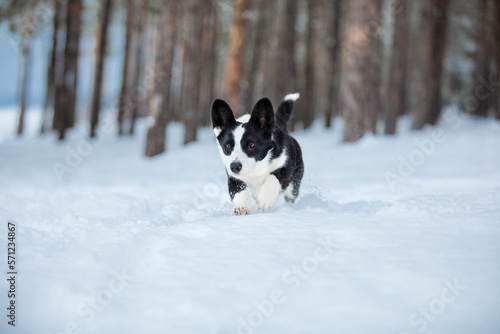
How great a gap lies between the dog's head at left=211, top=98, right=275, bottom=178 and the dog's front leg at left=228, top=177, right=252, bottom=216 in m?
0.15

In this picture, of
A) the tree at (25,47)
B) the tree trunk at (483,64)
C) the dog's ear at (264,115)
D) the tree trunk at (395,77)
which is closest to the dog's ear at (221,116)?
the dog's ear at (264,115)

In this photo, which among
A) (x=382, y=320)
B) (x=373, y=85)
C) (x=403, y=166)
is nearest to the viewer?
(x=382, y=320)

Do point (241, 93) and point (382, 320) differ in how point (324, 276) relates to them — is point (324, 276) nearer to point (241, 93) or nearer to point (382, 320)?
point (382, 320)

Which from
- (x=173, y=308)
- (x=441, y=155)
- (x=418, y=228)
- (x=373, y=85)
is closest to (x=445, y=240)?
(x=418, y=228)

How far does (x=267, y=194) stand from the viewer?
3875 mm

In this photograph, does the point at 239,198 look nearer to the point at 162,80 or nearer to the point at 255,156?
the point at 255,156

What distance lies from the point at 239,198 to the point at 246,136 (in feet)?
2.01

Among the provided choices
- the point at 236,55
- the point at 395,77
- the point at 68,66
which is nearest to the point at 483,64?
the point at 395,77

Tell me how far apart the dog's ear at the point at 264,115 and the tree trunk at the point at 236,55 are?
26.6 feet

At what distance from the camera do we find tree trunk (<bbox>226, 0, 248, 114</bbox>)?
12117 mm

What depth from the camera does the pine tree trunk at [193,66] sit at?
40.2 feet

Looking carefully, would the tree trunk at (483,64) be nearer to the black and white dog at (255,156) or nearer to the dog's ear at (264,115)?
the black and white dog at (255,156)

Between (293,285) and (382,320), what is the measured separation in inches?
19.2

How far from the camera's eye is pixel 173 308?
1944mm
